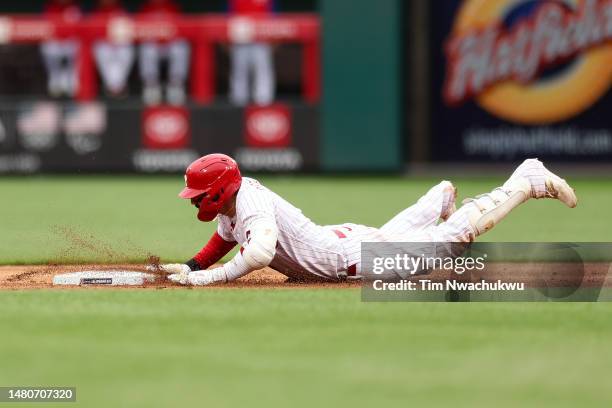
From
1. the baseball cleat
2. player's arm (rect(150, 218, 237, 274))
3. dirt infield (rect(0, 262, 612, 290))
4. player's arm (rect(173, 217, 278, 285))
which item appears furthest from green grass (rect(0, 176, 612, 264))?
the baseball cleat

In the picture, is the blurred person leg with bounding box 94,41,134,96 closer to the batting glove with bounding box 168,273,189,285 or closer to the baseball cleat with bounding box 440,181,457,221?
the baseball cleat with bounding box 440,181,457,221

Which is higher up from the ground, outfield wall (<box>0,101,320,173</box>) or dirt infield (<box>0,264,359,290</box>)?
dirt infield (<box>0,264,359,290</box>)

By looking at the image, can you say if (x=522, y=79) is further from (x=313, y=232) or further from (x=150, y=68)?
(x=313, y=232)

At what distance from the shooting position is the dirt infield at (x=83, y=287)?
25.9ft

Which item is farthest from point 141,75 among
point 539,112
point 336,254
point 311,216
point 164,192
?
point 336,254

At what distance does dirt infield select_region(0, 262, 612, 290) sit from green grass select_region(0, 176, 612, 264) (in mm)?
754

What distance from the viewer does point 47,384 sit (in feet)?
16.8

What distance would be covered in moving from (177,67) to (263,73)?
1452 mm

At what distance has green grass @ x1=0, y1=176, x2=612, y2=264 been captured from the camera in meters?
10.6

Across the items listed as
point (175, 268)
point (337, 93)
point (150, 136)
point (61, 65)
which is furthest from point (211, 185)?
point (61, 65)

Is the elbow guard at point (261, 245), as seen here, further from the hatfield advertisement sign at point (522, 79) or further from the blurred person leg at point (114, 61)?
the blurred person leg at point (114, 61)

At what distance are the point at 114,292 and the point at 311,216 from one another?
617 cm

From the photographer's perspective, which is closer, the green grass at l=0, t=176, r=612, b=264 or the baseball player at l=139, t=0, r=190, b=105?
the green grass at l=0, t=176, r=612, b=264

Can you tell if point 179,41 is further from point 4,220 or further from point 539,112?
point 4,220
